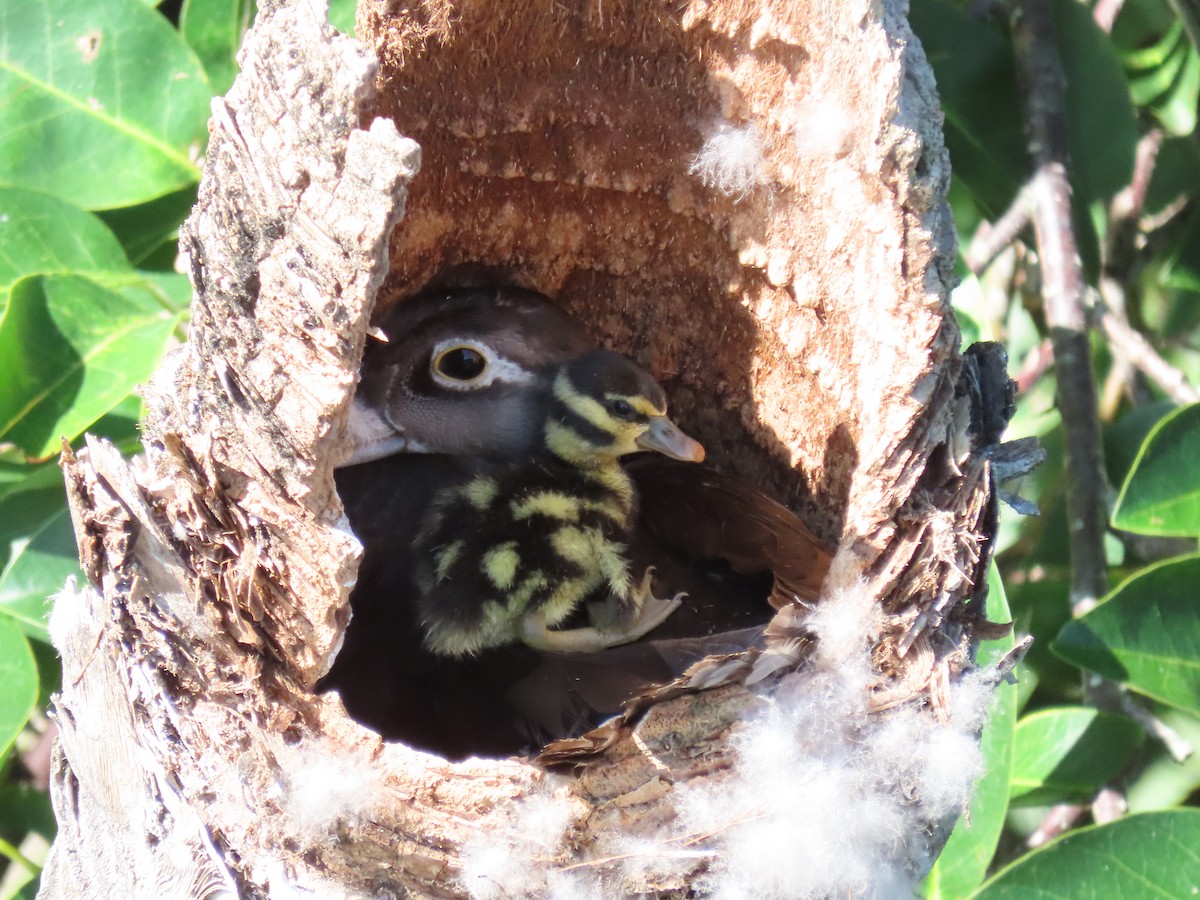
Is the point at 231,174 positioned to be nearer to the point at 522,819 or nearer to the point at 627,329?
the point at 522,819

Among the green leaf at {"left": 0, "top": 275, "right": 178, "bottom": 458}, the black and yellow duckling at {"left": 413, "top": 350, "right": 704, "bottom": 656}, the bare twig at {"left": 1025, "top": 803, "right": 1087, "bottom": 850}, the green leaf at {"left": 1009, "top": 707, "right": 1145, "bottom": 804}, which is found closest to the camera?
the black and yellow duckling at {"left": 413, "top": 350, "right": 704, "bottom": 656}

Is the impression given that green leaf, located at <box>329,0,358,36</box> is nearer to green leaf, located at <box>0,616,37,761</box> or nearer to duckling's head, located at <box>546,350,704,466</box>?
duckling's head, located at <box>546,350,704,466</box>

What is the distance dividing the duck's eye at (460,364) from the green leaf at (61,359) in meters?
0.39

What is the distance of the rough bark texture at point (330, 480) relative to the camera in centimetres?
109

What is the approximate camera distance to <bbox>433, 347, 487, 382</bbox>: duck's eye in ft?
6.18

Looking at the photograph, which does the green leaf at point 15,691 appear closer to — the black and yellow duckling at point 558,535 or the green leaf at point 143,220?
the black and yellow duckling at point 558,535

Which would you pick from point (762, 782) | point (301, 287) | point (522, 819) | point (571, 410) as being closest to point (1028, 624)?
point (571, 410)

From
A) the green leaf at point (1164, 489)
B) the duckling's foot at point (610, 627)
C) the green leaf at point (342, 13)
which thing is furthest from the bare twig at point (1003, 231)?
the green leaf at point (342, 13)

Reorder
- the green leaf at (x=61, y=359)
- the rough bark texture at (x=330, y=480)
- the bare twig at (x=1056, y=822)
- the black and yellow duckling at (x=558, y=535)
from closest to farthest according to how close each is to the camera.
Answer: the rough bark texture at (x=330, y=480), the black and yellow duckling at (x=558, y=535), the green leaf at (x=61, y=359), the bare twig at (x=1056, y=822)

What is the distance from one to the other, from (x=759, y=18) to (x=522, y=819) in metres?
0.86

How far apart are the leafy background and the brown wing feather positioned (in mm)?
342

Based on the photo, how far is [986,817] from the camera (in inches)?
69.8

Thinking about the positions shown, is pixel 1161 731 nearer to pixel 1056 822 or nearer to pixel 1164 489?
pixel 1056 822

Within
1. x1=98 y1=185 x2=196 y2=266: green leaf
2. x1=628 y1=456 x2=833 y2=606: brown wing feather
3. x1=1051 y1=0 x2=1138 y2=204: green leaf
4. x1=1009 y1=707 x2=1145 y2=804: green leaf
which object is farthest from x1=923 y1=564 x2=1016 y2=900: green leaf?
x1=98 y1=185 x2=196 y2=266: green leaf
